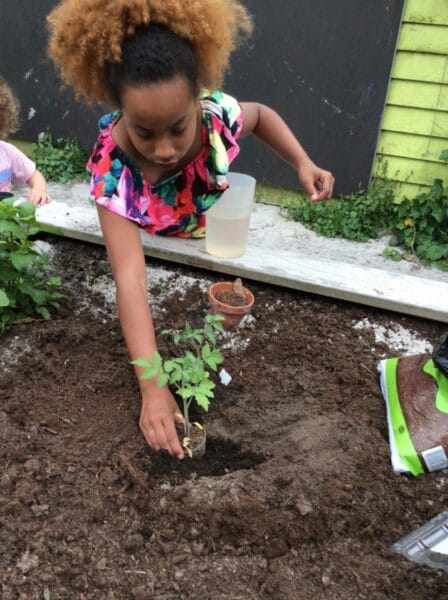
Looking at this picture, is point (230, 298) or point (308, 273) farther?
point (308, 273)

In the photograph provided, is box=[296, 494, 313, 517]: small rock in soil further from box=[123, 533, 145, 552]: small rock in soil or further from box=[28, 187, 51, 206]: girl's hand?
box=[28, 187, 51, 206]: girl's hand

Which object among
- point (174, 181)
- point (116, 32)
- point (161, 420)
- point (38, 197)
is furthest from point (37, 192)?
point (161, 420)

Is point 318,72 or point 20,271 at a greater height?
point 318,72

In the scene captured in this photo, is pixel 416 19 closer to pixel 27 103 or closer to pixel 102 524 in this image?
pixel 27 103

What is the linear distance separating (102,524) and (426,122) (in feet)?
10.4

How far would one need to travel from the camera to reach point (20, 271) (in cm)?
217

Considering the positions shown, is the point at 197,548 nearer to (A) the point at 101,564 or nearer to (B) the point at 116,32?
(A) the point at 101,564

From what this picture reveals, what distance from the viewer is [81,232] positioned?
2.71 metres

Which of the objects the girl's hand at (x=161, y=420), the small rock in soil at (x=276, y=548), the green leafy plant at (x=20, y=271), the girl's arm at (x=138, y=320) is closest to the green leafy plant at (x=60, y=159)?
the green leafy plant at (x=20, y=271)

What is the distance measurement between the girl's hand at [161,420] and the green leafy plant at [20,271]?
2.04 ft

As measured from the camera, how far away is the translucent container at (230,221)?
2.54m

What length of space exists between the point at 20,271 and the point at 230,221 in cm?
88

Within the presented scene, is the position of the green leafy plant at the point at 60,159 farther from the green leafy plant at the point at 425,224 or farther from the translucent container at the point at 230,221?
the green leafy plant at the point at 425,224

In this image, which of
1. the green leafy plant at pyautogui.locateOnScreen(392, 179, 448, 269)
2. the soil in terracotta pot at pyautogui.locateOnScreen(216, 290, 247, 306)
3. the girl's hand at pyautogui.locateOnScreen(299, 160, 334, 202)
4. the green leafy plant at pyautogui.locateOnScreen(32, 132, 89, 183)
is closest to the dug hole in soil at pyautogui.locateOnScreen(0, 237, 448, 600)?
the soil in terracotta pot at pyautogui.locateOnScreen(216, 290, 247, 306)
